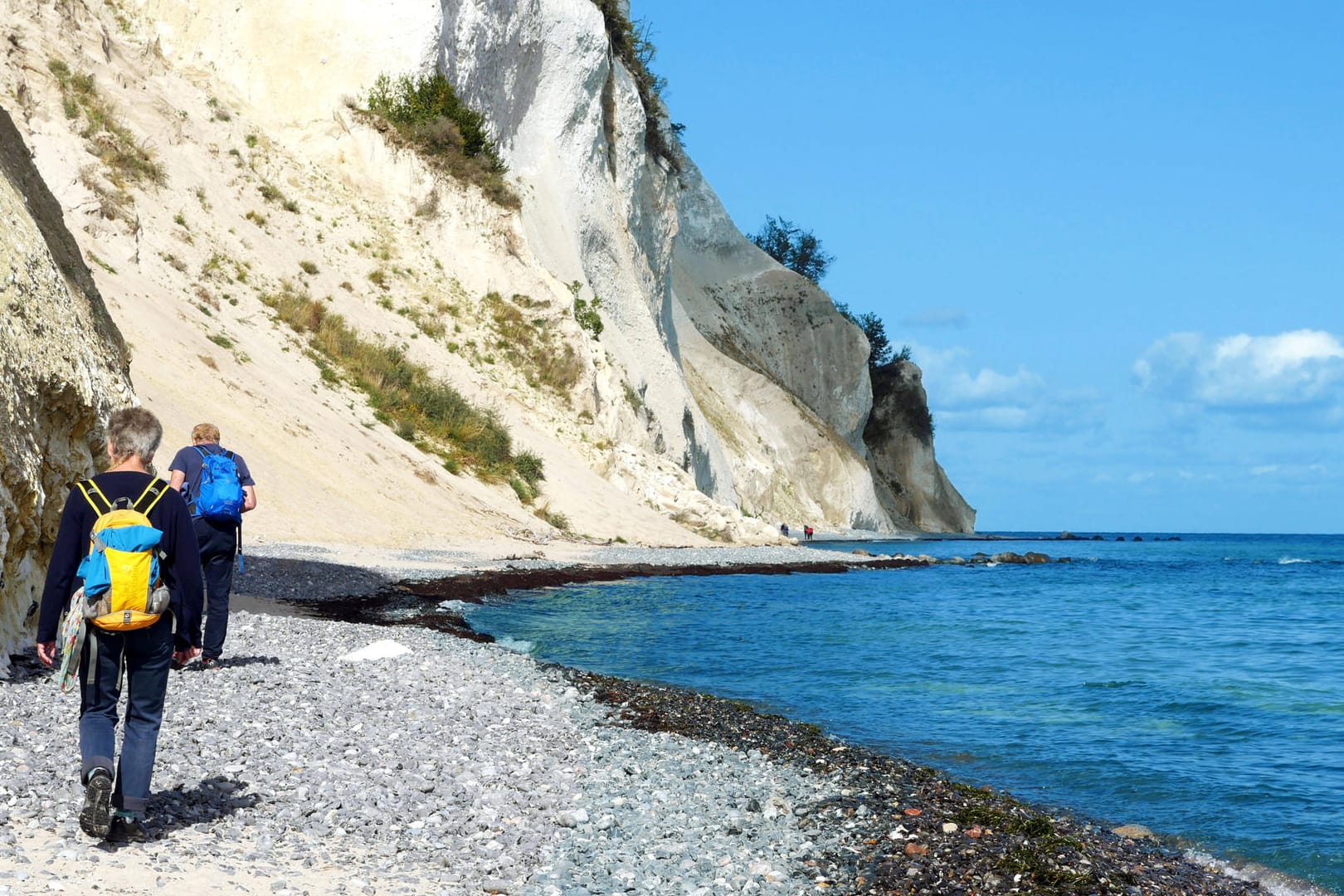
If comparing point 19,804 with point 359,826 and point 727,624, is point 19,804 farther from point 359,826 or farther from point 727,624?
point 727,624

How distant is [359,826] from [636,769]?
2.54 m

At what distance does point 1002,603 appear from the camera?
95.2 feet

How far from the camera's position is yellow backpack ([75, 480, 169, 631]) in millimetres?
5352

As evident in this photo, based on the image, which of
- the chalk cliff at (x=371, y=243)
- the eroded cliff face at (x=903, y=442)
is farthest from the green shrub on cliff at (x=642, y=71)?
the eroded cliff face at (x=903, y=442)

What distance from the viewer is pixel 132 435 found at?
5.70 metres

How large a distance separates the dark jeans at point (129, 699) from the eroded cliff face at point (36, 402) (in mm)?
3141

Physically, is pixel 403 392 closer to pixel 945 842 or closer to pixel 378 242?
pixel 378 242

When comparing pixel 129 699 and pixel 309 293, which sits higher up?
pixel 309 293

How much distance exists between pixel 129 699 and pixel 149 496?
964 mm

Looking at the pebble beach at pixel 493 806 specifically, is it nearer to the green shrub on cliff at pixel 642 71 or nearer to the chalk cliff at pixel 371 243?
the chalk cliff at pixel 371 243

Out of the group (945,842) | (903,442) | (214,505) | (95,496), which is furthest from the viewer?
(903,442)

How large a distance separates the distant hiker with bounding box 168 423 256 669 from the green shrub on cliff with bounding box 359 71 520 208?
104ft

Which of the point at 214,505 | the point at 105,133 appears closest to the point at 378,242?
the point at 105,133

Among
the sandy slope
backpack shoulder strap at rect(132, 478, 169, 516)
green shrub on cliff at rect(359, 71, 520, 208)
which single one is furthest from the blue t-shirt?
green shrub on cliff at rect(359, 71, 520, 208)
